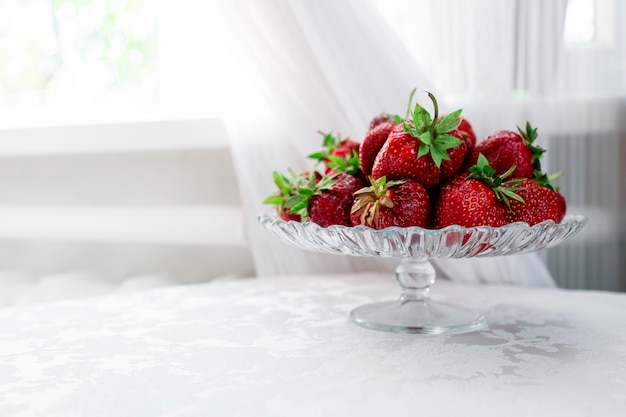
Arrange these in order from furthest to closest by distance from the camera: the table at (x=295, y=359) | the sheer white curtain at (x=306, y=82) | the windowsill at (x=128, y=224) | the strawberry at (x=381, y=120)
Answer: the windowsill at (x=128, y=224)
the sheer white curtain at (x=306, y=82)
the strawberry at (x=381, y=120)
the table at (x=295, y=359)

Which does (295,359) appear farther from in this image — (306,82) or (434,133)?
(306,82)

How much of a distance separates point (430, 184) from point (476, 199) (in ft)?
0.20

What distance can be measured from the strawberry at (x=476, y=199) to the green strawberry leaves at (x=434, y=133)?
1.3 inches

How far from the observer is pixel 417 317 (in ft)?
2.99

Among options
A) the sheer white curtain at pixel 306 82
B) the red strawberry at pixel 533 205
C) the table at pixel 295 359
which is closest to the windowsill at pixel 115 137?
the sheer white curtain at pixel 306 82

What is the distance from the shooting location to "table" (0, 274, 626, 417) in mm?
633

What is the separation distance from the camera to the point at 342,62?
1.23m

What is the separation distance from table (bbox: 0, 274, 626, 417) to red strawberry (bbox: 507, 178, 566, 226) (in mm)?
137

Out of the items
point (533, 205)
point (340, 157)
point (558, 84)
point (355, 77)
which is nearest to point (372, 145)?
point (340, 157)

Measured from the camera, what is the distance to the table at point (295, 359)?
2.08 feet

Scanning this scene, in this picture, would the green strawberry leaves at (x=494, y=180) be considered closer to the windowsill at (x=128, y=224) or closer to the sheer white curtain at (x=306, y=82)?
the sheer white curtain at (x=306, y=82)

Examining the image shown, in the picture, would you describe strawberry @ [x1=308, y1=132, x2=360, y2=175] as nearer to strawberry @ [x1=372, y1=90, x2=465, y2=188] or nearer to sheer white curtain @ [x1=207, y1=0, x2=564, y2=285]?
strawberry @ [x1=372, y1=90, x2=465, y2=188]

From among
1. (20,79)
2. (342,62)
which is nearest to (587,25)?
(342,62)

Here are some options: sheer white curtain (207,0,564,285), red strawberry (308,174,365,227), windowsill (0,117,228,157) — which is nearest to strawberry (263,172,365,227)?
red strawberry (308,174,365,227)
